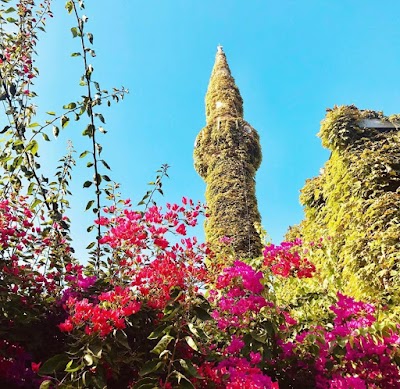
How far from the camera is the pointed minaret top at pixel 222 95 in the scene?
45.1 ft

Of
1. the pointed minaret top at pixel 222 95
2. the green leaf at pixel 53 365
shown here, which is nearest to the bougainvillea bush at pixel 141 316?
the green leaf at pixel 53 365

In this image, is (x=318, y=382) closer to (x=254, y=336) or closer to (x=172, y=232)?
(x=254, y=336)

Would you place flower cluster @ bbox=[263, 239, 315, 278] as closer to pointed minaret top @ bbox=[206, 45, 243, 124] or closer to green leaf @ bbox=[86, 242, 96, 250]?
green leaf @ bbox=[86, 242, 96, 250]

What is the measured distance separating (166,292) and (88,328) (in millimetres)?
491

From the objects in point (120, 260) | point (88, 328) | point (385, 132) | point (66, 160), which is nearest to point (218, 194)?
point (385, 132)

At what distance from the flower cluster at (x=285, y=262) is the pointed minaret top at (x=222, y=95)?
35.6 feet

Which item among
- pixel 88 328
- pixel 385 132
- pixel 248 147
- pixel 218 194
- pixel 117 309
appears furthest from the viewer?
pixel 248 147

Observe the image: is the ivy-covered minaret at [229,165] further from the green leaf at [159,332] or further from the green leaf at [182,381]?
the green leaf at [182,381]

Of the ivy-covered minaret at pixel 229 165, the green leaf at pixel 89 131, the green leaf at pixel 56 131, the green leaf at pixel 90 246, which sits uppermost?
the ivy-covered minaret at pixel 229 165

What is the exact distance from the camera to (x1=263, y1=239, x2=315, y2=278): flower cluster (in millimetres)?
2908

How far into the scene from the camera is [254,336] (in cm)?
226

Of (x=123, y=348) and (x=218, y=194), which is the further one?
(x=218, y=194)

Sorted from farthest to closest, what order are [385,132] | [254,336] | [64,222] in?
[385,132] → [64,222] → [254,336]

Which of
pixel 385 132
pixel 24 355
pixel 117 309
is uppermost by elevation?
pixel 385 132
